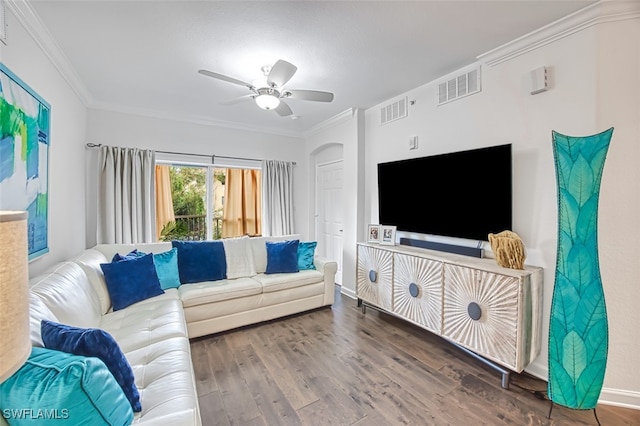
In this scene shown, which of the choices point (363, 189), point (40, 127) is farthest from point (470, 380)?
point (40, 127)

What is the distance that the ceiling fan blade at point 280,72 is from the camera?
80.4 inches

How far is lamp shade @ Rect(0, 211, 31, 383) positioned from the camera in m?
0.52

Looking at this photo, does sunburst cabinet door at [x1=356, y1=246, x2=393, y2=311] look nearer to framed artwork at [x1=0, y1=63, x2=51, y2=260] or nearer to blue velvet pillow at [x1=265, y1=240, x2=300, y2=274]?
blue velvet pillow at [x1=265, y1=240, x2=300, y2=274]

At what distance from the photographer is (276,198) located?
4.64 m

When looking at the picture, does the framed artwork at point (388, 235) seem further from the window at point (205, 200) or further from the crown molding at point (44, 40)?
the crown molding at point (44, 40)

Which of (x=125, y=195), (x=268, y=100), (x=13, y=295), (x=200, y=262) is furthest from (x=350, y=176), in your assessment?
(x=13, y=295)

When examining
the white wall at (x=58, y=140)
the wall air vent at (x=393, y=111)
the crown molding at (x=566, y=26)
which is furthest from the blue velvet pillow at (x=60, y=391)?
the wall air vent at (x=393, y=111)

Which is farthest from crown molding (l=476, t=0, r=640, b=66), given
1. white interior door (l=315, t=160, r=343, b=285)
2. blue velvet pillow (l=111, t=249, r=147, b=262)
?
blue velvet pillow (l=111, t=249, r=147, b=262)

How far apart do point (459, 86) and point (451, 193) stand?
1.05m

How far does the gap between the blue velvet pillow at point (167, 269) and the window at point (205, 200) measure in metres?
1.26

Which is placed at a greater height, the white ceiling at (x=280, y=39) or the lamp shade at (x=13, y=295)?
the white ceiling at (x=280, y=39)

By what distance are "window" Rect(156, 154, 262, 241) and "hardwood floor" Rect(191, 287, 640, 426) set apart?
196cm

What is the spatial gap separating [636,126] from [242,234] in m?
4.51

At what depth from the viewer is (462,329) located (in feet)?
7.50
